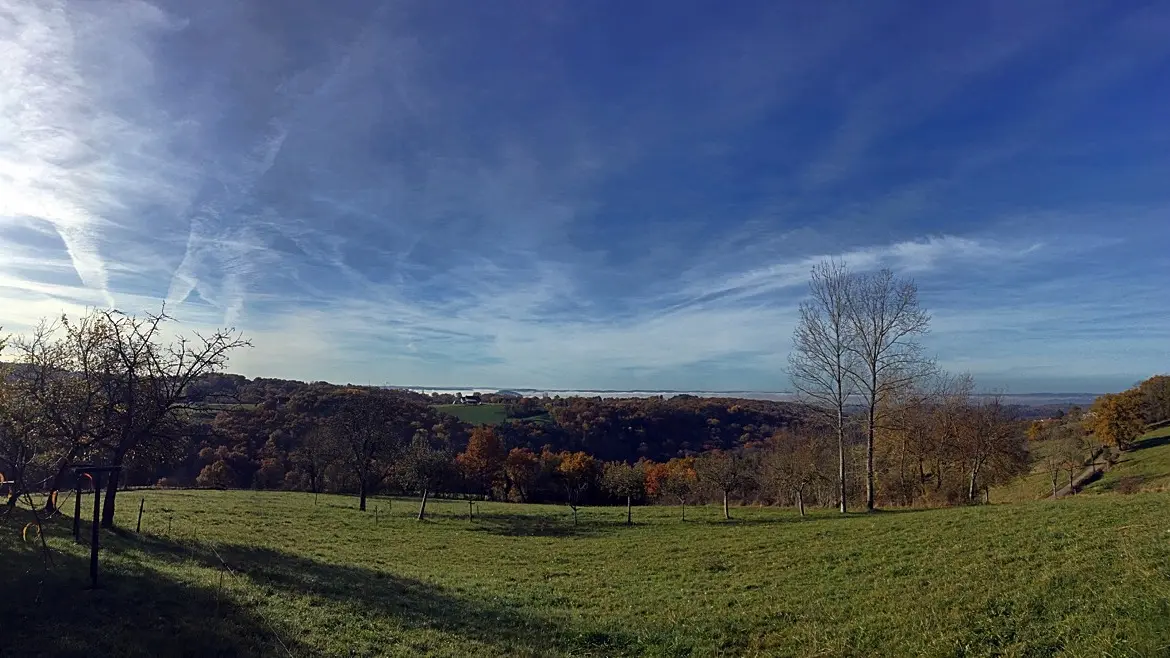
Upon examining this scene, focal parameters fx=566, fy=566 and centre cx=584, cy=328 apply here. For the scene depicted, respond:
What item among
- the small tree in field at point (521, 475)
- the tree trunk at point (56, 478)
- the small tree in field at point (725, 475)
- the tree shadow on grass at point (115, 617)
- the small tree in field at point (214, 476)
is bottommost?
the small tree in field at point (521, 475)

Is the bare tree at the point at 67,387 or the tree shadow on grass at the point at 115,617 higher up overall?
the bare tree at the point at 67,387

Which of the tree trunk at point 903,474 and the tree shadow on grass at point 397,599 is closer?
the tree shadow on grass at point 397,599

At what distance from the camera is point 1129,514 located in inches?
554

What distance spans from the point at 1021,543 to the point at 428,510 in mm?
35267

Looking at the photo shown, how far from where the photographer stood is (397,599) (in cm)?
1357

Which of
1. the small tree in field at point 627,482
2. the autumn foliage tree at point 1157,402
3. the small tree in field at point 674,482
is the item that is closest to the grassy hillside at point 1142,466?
the autumn foliage tree at point 1157,402

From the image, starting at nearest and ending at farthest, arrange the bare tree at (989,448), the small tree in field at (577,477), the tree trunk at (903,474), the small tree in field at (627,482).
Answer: the bare tree at (989,448), the tree trunk at (903,474), the small tree in field at (627,482), the small tree in field at (577,477)

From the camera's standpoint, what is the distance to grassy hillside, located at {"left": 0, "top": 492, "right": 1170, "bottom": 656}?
8.41m

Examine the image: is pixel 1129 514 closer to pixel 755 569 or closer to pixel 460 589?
pixel 755 569

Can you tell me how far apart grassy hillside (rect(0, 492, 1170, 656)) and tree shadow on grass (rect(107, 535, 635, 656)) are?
79 mm

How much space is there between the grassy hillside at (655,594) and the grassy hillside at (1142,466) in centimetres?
2736

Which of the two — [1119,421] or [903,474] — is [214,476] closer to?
[903,474]

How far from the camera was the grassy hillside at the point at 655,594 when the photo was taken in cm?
841

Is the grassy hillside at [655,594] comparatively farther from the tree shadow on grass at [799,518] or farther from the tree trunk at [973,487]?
the tree trunk at [973,487]
